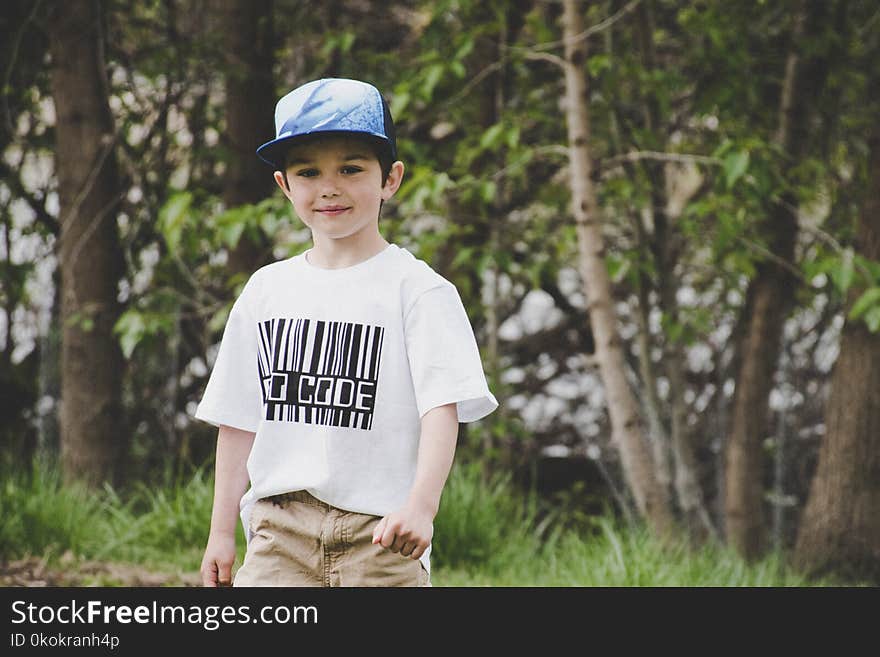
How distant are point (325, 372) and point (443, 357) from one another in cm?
21

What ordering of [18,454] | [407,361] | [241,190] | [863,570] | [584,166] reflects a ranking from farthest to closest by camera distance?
1. [18,454]
2. [241,190]
3. [863,570]
4. [584,166]
5. [407,361]

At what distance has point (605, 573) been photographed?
3980 mm

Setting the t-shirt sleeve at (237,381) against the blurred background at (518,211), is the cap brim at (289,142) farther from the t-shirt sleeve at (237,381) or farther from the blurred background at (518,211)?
the blurred background at (518,211)

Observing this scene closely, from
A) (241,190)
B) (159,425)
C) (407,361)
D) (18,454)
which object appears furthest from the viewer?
(159,425)

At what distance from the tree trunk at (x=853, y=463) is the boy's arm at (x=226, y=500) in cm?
386

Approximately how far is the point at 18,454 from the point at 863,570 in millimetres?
4613

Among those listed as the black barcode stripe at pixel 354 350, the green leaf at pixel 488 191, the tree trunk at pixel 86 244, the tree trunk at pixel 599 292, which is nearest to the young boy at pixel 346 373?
the black barcode stripe at pixel 354 350

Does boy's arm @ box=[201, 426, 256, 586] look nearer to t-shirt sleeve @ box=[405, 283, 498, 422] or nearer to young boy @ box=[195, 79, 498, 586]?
young boy @ box=[195, 79, 498, 586]

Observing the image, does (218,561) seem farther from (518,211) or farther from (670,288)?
(518,211)

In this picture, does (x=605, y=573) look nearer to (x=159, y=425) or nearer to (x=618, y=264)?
(x=618, y=264)

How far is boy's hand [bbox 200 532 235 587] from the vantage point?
2.09m

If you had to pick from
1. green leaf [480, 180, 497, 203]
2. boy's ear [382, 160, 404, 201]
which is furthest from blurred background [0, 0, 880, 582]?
→ boy's ear [382, 160, 404, 201]

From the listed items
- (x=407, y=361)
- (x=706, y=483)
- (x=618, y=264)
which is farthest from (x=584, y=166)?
(x=706, y=483)

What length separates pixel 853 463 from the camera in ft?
17.7
